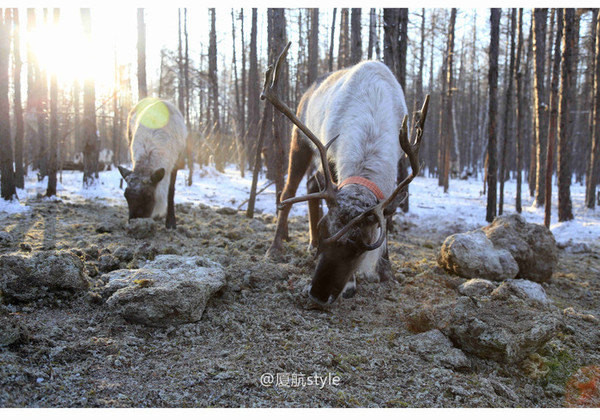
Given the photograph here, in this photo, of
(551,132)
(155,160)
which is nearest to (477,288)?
(551,132)

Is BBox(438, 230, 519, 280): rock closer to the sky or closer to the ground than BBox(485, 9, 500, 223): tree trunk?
closer to the ground

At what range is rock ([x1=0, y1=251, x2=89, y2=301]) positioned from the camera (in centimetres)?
294

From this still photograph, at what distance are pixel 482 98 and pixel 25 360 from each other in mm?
39770

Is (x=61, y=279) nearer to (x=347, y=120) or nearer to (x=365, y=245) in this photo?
(x=365, y=245)

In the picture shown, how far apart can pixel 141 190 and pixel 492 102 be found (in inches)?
287

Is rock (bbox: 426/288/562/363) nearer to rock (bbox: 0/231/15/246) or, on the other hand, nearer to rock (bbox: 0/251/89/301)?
rock (bbox: 0/251/89/301)

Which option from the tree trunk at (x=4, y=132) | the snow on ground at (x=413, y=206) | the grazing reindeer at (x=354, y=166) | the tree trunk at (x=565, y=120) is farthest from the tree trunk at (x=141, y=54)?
the tree trunk at (x=565, y=120)

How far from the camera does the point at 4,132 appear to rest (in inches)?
276

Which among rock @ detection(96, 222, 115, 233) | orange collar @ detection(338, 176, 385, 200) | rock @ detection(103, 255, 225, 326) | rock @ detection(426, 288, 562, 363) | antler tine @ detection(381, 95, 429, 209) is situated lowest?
rock @ detection(96, 222, 115, 233)

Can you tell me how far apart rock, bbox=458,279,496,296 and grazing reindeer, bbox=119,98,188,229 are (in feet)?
15.1

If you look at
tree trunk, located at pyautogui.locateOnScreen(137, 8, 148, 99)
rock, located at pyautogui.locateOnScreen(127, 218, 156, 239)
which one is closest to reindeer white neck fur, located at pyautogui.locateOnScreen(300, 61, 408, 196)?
rock, located at pyautogui.locateOnScreen(127, 218, 156, 239)

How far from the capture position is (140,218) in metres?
5.96

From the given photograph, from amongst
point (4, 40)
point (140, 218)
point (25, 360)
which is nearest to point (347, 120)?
point (25, 360)

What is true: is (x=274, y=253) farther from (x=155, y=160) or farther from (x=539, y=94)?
(x=539, y=94)
